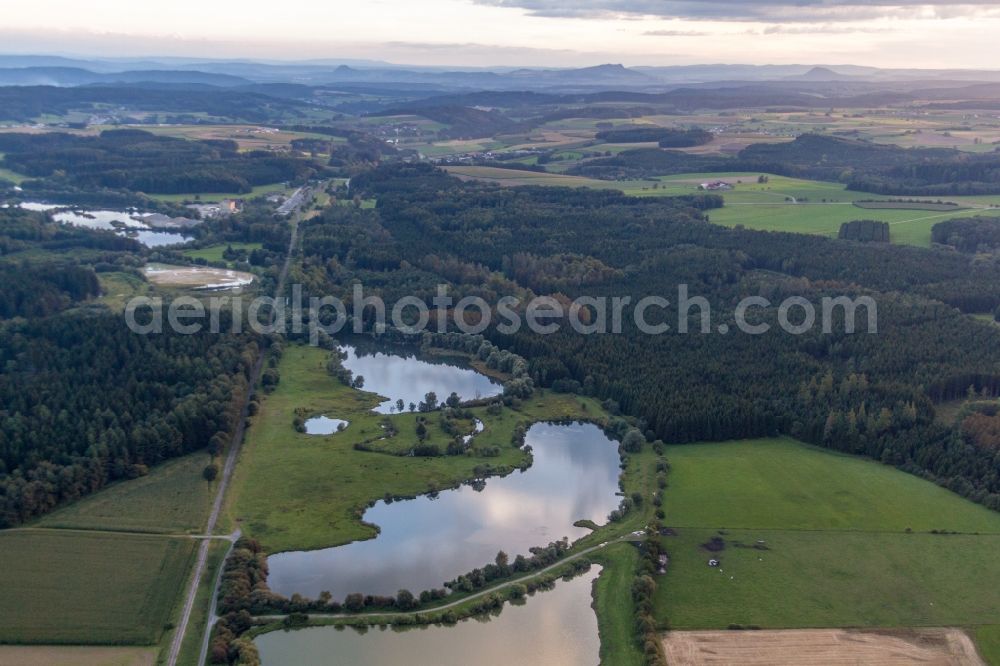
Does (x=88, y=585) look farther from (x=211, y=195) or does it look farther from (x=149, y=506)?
(x=211, y=195)

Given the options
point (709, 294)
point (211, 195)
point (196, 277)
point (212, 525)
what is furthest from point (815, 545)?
point (211, 195)

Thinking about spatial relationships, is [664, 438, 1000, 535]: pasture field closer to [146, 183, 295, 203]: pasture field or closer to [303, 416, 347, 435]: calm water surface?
[303, 416, 347, 435]: calm water surface

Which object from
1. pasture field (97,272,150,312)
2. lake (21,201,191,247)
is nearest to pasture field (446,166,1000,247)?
lake (21,201,191,247)

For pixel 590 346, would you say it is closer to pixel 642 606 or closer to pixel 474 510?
pixel 474 510

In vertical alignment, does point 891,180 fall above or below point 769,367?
above

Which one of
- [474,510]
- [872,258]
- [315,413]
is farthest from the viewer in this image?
[872,258]

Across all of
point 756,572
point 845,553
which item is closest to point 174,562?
point 756,572

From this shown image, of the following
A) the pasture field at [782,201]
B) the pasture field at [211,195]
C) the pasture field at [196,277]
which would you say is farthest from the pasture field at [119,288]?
the pasture field at [782,201]
